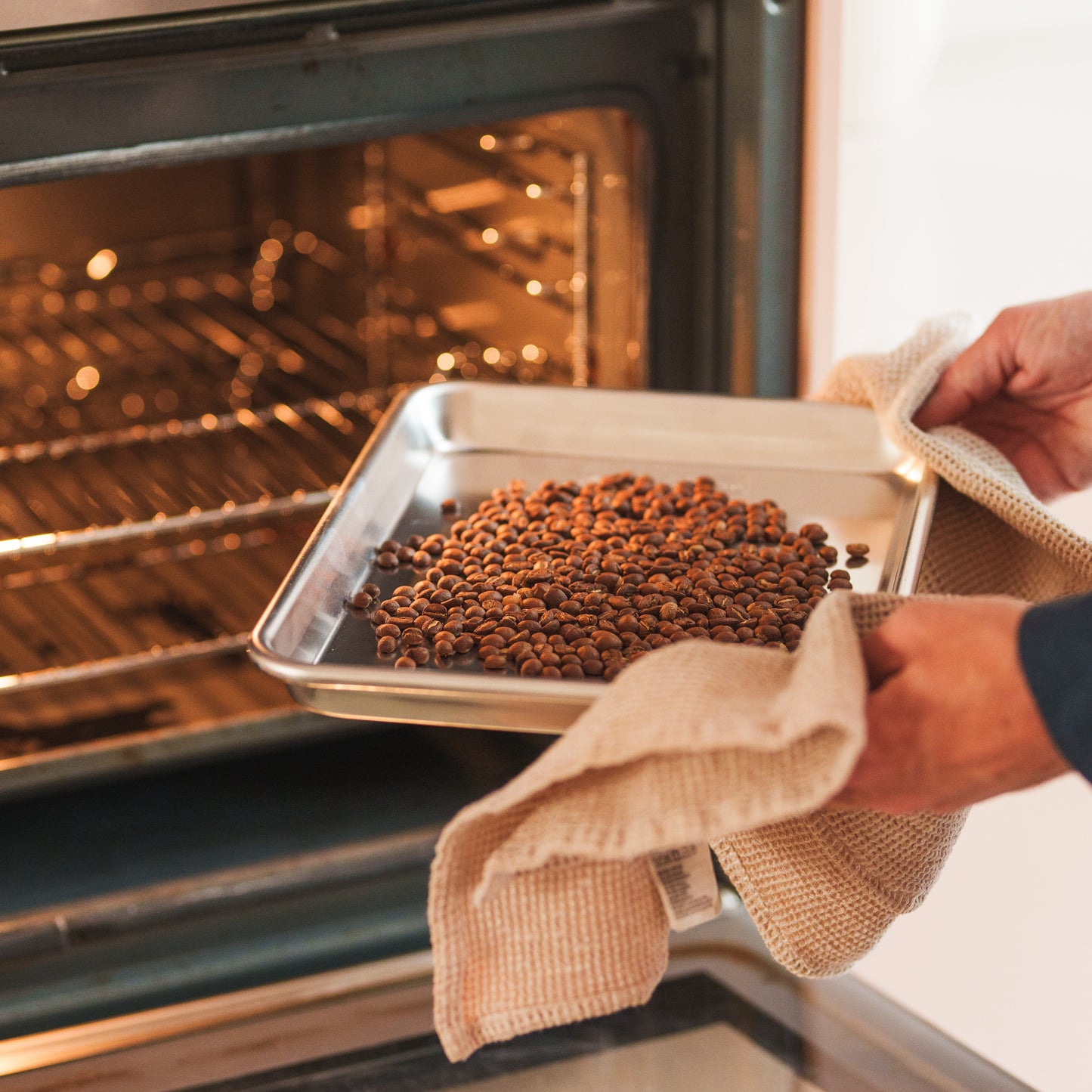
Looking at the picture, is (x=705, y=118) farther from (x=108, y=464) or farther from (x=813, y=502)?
(x=108, y=464)

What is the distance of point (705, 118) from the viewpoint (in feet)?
3.76

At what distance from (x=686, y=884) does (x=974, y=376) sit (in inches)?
18.6

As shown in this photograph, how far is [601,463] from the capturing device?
40.9 inches

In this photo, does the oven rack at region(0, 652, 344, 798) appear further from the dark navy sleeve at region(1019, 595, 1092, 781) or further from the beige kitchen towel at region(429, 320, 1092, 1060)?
the dark navy sleeve at region(1019, 595, 1092, 781)

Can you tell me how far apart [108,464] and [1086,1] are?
2706mm

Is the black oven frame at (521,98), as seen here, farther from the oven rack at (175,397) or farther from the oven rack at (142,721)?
the oven rack at (142,721)

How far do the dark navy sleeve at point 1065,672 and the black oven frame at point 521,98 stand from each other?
61cm

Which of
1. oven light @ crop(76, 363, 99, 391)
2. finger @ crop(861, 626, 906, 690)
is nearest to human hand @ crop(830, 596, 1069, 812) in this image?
finger @ crop(861, 626, 906, 690)

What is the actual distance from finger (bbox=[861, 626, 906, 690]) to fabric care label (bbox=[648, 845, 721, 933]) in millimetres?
144

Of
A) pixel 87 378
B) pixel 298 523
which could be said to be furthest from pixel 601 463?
pixel 87 378

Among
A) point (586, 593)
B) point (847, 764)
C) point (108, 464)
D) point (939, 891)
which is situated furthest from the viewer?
point (108, 464)

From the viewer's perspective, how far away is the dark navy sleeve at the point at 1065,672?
60 cm

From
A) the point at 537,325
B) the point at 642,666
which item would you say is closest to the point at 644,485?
the point at 642,666

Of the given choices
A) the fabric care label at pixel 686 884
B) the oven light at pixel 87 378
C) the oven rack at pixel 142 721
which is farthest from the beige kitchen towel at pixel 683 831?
the oven light at pixel 87 378
